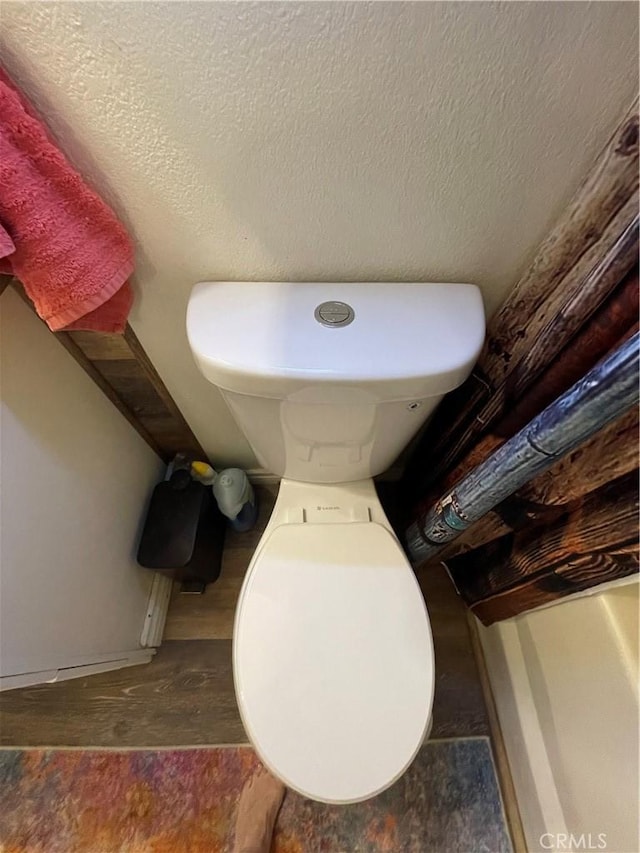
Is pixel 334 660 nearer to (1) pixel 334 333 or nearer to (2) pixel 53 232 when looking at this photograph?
(1) pixel 334 333

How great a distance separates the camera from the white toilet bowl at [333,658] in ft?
2.60

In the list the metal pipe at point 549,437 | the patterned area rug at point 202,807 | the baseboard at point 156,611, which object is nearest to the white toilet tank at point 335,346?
the metal pipe at point 549,437

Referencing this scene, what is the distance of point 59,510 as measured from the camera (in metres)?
0.89

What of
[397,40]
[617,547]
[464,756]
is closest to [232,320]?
[397,40]

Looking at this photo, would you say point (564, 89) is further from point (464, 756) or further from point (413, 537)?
point (464, 756)

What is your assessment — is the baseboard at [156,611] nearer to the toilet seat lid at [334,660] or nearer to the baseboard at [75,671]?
the baseboard at [75,671]

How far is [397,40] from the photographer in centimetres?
47

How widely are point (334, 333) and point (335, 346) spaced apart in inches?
1.0

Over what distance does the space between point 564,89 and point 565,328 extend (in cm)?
28

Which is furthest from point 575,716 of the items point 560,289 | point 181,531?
point 181,531

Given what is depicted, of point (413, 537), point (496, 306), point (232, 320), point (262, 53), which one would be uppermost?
point (262, 53)

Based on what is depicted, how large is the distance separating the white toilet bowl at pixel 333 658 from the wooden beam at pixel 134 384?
0.40 metres

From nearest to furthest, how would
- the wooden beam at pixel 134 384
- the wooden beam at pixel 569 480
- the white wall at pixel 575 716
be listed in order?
the wooden beam at pixel 569 480 → the white wall at pixel 575 716 → the wooden beam at pixel 134 384

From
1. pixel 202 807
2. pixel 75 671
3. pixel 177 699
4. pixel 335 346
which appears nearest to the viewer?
pixel 335 346
